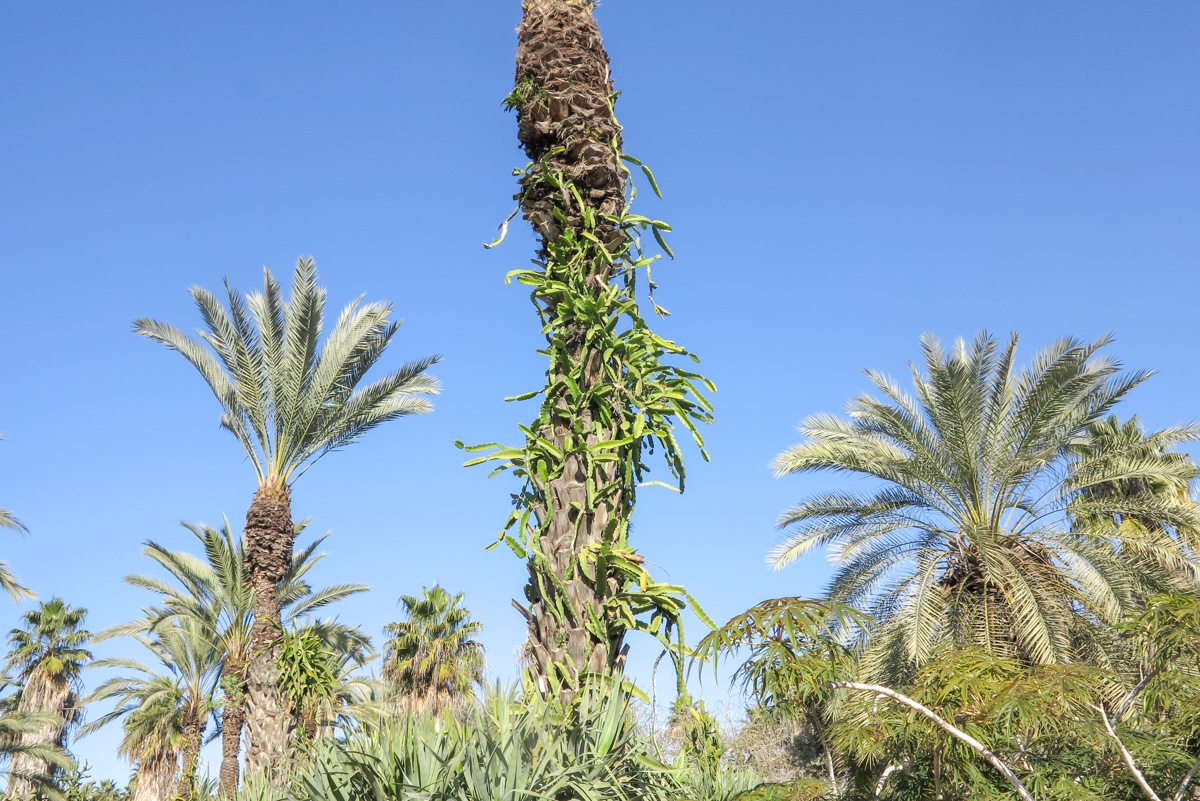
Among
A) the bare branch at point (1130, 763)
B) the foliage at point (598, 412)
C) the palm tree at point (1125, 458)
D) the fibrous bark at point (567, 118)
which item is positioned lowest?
the bare branch at point (1130, 763)

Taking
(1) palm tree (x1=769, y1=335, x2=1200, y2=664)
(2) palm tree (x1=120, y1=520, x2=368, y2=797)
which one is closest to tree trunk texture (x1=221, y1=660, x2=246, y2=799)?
(2) palm tree (x1=120, y1=520, x2=368, y2=797)

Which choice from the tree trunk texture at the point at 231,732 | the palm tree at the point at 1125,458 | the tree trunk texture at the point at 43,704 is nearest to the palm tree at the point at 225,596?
the tree trunk texture at the point at 231,732

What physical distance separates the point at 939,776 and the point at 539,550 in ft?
7.17

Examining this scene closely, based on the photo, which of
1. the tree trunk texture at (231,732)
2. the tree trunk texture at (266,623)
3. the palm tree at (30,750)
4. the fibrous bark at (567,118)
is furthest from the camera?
the palm tree at (30,750)

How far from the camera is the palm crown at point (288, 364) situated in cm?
1362

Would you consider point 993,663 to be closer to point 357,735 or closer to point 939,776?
point 939,776

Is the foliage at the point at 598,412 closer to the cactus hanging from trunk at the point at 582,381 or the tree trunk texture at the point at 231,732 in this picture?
the cactus hanging from trunk at the point at 582,381

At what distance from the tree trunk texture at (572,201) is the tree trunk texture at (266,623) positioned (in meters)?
8.79

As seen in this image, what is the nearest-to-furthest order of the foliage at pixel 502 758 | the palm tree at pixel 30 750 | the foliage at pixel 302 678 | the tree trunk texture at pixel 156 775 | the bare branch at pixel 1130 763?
the foliage at pixel 502 758 < the bare branch at pixel 1130 763 < the foliage at pixel 302 678 < the palm tree at pixel 30 750 < the tree trunk texture at pixel 156 775

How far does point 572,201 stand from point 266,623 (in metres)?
10.1

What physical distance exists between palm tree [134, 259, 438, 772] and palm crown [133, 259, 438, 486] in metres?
0.01

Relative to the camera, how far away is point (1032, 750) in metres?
5.05

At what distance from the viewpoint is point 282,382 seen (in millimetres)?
13719

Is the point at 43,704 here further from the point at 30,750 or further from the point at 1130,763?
the point at 1130,763
